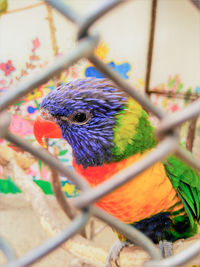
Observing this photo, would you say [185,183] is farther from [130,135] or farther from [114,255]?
[114,255]

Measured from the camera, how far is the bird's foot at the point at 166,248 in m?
0.94

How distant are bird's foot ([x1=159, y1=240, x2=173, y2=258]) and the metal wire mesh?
732 millimetres

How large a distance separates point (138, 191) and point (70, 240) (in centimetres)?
41

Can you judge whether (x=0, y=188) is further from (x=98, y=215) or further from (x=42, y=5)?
(x=98, y=215)

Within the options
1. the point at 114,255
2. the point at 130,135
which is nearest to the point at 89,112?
the point at 130,135

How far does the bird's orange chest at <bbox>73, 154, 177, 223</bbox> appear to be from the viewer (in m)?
Result: 0.79

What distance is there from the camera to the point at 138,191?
2.59ft

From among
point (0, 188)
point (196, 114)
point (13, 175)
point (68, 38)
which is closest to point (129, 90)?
point (196, 114)

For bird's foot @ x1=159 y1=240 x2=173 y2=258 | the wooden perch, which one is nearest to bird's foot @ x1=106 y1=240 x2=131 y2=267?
the wooden perch

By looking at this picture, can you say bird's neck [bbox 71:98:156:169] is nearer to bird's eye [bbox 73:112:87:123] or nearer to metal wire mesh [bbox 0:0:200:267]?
bird's eye [bbox 73:112:87:123]

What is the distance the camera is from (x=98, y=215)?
271 mm

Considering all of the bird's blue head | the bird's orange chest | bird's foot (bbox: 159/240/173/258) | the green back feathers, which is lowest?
bird's foot (bbox: 159/240/173/258)

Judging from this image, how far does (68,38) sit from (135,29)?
0.50 meters

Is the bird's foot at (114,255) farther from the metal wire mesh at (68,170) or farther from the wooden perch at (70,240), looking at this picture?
the metal wire mesh at (68,170)
